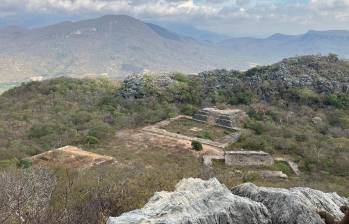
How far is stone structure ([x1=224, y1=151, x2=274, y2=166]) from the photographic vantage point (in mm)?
36500

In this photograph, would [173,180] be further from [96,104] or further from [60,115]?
[96,104]

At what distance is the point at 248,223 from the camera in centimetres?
1168

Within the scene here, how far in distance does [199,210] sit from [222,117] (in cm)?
A: 4038

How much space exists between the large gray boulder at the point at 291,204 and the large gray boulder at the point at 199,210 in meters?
0.43

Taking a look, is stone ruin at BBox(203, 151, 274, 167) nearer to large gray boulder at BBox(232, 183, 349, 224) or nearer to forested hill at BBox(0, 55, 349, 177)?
forested hill at BBox(0, 55, 349, 177)

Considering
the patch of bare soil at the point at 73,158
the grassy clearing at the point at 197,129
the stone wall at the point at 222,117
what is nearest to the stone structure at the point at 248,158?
the grassy clearing at the point at 197,129

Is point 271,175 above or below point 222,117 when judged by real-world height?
above

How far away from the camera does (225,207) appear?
456 inches

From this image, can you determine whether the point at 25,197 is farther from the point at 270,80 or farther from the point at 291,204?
the point at 270,80

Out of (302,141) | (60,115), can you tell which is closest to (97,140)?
(60,115)

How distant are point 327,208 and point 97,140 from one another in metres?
31.1

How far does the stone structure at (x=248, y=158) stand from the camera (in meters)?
36.5

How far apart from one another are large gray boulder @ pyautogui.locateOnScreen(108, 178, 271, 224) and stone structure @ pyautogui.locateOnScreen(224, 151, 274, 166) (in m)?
24.0

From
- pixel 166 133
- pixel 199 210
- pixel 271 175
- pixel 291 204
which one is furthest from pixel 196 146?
pixel 199 210
